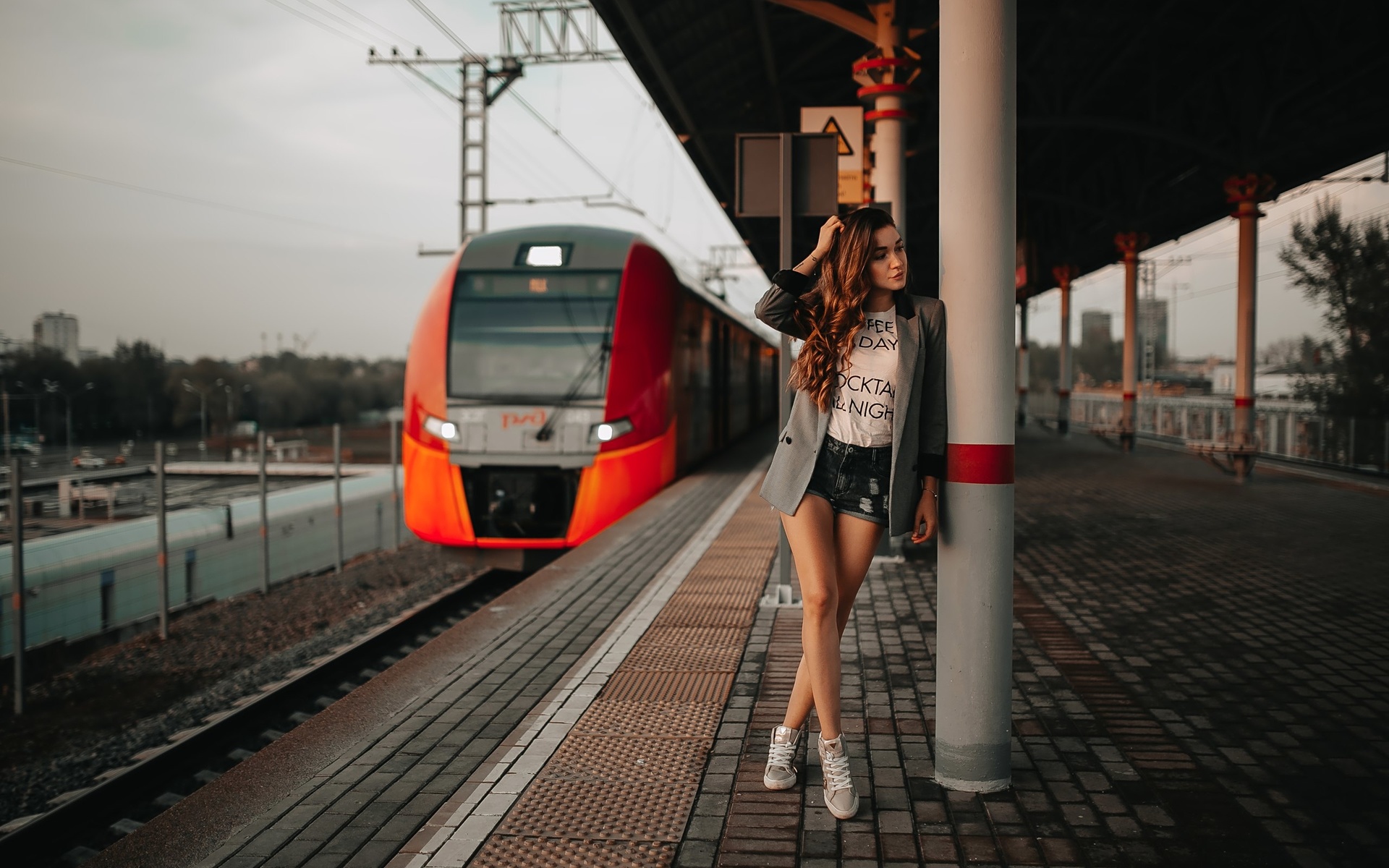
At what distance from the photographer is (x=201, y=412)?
44.2 feet

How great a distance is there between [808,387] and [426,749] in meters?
1.90

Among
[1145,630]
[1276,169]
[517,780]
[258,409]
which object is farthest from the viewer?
[258,409]

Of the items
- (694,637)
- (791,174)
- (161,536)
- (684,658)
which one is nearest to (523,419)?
(161,536)

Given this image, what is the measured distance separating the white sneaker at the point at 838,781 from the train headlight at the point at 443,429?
6.39 meters

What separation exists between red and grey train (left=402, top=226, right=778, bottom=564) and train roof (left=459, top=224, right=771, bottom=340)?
0.01 metres

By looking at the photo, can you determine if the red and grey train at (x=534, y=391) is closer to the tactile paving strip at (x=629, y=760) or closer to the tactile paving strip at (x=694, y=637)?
the tactile paving strip at (x=694, y=637)

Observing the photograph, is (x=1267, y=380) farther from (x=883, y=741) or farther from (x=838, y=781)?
(x=838, y=781)

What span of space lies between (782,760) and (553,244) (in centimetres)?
710

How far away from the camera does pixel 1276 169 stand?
14367mm

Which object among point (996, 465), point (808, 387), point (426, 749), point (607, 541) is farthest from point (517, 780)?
point (607, 541)

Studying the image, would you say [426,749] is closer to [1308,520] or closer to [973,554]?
[973,554]

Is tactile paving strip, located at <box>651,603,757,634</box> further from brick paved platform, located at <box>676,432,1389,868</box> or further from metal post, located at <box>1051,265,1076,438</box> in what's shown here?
metal post, located at <box>1051,265,1076,438</box>

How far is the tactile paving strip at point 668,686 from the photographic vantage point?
3959 millimetres

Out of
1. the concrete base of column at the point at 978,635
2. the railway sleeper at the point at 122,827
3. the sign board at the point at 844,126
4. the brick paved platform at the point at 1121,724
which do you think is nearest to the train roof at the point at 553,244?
the sign board at the point at 844,126
